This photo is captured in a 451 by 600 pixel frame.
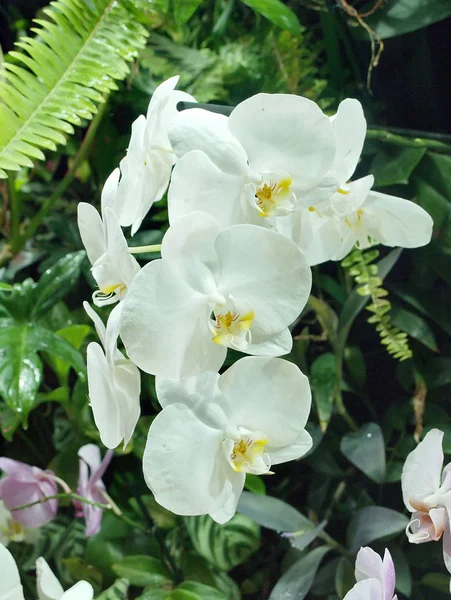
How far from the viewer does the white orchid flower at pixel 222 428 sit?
40 cm

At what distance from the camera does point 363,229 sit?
563 mm

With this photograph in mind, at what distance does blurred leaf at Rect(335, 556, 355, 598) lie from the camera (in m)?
0.68

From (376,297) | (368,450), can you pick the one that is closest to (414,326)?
(376,297)

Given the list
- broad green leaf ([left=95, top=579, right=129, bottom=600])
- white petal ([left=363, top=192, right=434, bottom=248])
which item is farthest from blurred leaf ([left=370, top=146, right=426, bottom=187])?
broad green leaf ([left=95, top=579, right=129, bottom=600])

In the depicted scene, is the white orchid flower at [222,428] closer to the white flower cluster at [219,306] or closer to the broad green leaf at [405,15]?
the white flower cluster at [219,306]

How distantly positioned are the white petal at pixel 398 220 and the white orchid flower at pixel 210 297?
0.22m

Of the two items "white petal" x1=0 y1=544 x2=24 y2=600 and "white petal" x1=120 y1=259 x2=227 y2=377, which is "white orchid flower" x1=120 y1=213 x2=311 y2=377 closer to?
"white petal" x1=120 y1=259 x2=227 y2=377

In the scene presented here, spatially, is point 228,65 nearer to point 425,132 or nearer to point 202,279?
point 425,132

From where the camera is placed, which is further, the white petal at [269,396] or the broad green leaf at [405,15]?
the broad green leaf at [405,15]

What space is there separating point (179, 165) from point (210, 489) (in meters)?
0.26

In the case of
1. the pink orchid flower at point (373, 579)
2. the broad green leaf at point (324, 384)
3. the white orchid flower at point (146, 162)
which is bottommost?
the broad green leaf at point (324, 384)

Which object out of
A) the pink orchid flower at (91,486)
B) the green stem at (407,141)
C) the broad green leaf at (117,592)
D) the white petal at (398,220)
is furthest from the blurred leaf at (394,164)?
the broad green leaf at (117,592)

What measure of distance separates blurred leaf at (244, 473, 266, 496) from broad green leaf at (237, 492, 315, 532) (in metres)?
0.03

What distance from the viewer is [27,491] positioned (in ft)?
2.68
